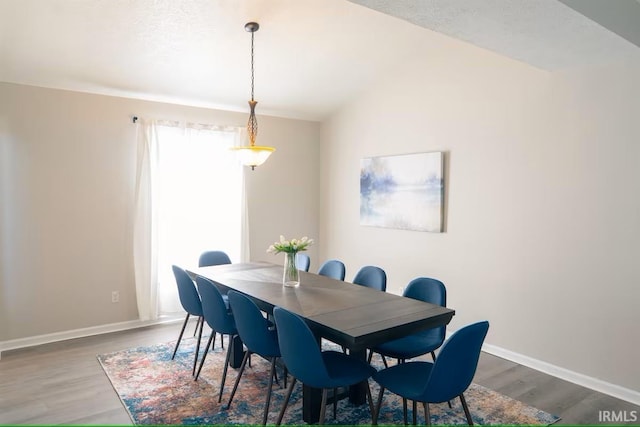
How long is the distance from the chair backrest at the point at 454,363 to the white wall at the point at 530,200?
1688mm

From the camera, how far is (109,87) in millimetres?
4184

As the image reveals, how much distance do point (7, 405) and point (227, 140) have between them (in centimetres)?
325

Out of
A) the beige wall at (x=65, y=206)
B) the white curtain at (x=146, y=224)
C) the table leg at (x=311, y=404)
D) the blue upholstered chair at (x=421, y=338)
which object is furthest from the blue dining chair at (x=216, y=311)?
the beige wall at (x=65, y=206)

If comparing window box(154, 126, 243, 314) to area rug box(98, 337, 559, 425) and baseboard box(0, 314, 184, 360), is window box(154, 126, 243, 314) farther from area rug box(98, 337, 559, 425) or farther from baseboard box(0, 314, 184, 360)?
area rug box(98, 337, 559, 425)

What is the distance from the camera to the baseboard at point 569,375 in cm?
300

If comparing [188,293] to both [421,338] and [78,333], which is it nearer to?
[78,333]

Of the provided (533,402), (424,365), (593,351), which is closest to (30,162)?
(424,365)

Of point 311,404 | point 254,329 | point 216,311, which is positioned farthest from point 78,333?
point 311,404

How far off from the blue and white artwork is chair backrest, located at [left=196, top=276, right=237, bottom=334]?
7.64ft

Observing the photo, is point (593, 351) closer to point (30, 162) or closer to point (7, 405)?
point (7, 405)

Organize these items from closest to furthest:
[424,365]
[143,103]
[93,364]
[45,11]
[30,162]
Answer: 1. [424,365]
2. [45,11]
3. [93,364]
4. [30,162]
5. [143,103]

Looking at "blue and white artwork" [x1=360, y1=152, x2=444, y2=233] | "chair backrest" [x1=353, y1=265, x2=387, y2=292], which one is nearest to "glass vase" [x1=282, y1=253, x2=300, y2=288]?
"chair backrest" [x1=353, y1=265, x2=387, y2=292]

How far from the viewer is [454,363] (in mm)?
2045

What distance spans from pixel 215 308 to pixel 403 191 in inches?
99.5
